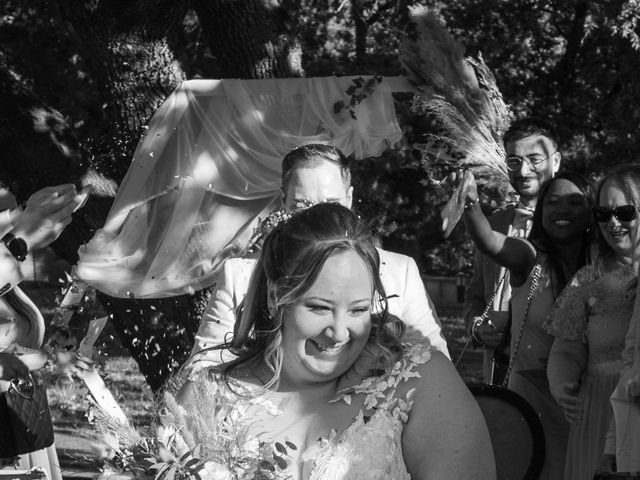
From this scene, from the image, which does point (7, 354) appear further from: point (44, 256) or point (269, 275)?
point (44, 256)

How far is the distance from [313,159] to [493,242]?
1151 mm

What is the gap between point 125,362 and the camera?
553 inches

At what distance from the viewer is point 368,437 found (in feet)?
8.52

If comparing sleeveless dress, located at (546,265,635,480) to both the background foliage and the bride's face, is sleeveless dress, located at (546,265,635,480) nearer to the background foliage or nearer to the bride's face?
the background foliage

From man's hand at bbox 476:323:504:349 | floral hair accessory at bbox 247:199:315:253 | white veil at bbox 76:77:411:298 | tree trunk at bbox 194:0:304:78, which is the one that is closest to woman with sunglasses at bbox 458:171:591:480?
man's hand at bbox 476:323:504:349

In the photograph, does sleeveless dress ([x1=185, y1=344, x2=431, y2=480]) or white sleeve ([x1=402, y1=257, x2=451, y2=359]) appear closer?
sleeveless dress ([x1=185, y1=344, x2=431, y2=480])

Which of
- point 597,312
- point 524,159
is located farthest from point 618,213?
point 524,159

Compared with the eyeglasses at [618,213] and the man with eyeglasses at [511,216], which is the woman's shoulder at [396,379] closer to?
the eyeglasses at [618,213]

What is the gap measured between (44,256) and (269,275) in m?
27.5

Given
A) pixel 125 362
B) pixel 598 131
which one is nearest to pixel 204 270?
pixel 125 362

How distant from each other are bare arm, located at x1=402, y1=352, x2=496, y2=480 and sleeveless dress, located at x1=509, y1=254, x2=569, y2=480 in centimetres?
210

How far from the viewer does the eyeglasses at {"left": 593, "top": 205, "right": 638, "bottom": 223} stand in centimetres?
422

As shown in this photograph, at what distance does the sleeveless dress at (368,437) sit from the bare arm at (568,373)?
1.71 m

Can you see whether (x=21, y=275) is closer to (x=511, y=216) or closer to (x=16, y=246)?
(x=16, y=246)
